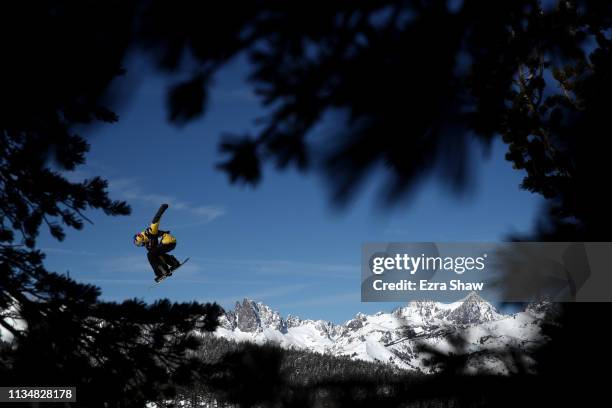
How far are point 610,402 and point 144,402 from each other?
11.3 feet

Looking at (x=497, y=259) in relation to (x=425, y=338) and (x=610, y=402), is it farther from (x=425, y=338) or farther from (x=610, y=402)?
(x=610, y=402)

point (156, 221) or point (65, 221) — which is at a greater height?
point (156, 221)

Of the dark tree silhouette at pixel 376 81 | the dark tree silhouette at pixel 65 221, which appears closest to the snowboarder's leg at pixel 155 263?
the dark tree silhouette at pixel 65 221

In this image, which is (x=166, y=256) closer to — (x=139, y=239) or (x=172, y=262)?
(x=172, y=262)

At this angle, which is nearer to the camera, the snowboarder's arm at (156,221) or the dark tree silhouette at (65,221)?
the dark tree silhouette at (65,221)

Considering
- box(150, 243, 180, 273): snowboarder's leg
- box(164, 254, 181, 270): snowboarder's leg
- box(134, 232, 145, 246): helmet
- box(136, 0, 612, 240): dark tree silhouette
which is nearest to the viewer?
box(136, 0, 612, 240): dark tree silhouette

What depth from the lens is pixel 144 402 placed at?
Answer: 4.37m

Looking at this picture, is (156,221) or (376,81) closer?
(376,81)

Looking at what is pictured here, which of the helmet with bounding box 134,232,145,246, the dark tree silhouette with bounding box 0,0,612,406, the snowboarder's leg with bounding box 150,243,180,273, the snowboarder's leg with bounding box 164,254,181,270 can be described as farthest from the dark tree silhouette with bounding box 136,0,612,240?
the snowboarder's leg with bounding box 164,254,181,270

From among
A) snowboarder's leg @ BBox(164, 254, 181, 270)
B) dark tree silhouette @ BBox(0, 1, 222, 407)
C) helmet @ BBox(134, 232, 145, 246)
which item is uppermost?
snowboarder's leg @ BBox(164, 254, 181, 270)

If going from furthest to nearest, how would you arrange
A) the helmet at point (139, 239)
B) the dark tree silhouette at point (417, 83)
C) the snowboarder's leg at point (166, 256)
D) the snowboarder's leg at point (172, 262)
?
the snowboarder's leg at point (172, 262), the snowboarder's leg at point (166, 256), the helmet at point (139, 239), the dark tree silhouette at point (417, 83)

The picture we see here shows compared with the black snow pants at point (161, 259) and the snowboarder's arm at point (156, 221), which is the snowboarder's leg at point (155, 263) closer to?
the black snow pants at point (161, 259)

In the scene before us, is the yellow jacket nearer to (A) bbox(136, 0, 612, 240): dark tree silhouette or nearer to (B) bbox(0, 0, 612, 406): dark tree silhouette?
(B) bbox(0, 0, 612, 406): dark tree silhouette

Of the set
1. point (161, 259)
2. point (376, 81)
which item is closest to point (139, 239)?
point (161, 259)
